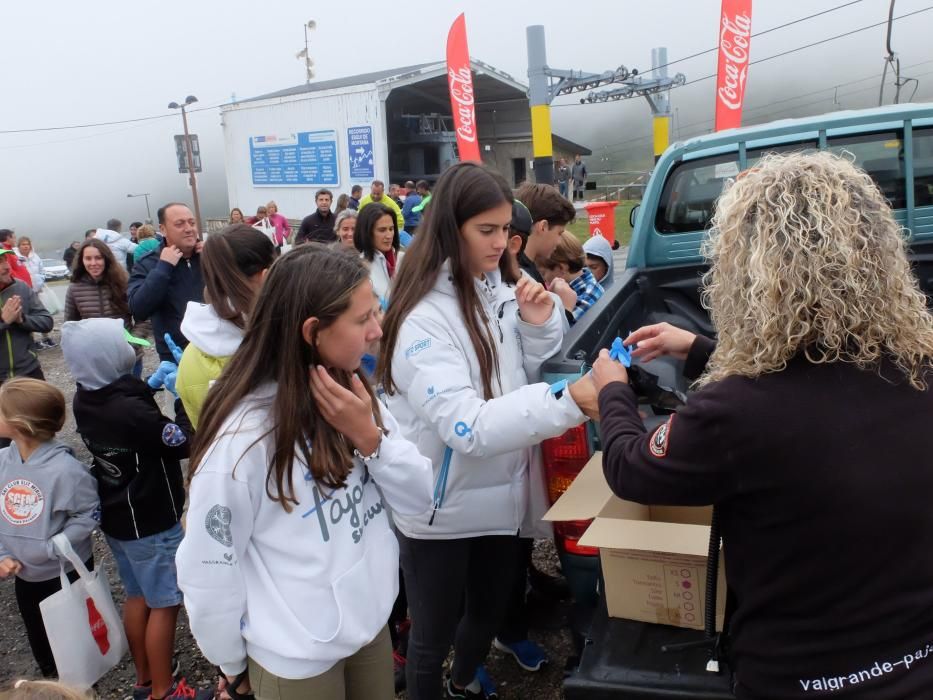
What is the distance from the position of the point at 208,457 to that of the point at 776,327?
3.88 ft

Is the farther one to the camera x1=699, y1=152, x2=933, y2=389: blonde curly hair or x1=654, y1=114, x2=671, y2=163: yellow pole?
x1=654, y1=114, x2=671, y2=163: yellow pole

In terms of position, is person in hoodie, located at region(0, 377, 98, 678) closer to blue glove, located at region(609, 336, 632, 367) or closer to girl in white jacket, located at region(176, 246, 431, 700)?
girl in white jacket, located at region(176, 246, 431, 700)

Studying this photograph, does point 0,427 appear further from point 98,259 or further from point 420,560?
point 98,259

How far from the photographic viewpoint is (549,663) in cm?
321

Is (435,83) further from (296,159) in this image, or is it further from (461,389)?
(461,389)

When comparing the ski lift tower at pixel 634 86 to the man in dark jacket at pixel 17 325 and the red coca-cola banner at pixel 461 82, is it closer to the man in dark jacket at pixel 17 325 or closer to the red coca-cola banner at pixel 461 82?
the red coca-cola banner at pixel 461 82

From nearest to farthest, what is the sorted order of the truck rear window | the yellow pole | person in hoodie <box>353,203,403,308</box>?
the truck rear window < person in hoodie <box>353,203,403,308</box> < the yellow pole

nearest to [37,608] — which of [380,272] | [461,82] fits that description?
[380,272]

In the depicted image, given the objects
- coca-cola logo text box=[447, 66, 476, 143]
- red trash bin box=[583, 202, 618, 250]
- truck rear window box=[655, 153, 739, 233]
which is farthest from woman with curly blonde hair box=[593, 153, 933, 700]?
coca-cola logo text box=[447, 66, 476, 143]

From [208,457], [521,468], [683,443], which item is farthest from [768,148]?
[208,457]

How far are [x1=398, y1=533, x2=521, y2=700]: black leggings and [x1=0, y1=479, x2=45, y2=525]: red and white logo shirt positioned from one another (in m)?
1.61

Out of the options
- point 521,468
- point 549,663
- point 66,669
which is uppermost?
point 521,468

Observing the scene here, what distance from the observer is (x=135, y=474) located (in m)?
2.99

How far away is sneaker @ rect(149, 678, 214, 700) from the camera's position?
308 centimetres
